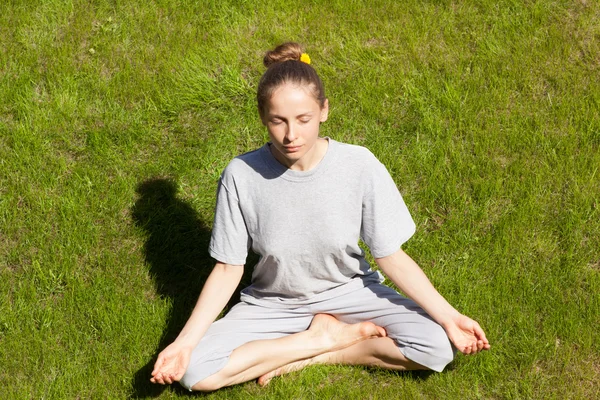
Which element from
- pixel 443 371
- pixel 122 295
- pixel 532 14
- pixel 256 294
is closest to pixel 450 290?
pixel 443 371

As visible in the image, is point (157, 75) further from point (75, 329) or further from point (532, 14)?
point (532, 14)

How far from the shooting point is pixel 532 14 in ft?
19.3

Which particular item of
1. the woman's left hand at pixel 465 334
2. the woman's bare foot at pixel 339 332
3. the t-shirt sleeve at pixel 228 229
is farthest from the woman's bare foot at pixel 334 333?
the t-shirt sleeve at pixel 228 229

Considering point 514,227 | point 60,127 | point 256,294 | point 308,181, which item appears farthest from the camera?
point 60,127

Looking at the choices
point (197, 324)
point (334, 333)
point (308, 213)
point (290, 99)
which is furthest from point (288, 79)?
point (334, 333)

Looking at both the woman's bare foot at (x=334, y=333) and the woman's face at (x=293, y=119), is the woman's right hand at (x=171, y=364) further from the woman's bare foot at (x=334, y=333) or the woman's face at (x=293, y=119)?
the woman's face at (x=293, y=119)

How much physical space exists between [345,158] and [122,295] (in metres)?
1.57

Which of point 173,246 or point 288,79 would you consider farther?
point 173,246

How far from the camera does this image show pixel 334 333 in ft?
14.8

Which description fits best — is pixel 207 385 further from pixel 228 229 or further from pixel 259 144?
pixel 259 144

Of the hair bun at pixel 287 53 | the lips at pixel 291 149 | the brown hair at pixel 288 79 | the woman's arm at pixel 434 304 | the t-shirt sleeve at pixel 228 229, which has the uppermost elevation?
the hair bun at pixel 287 53

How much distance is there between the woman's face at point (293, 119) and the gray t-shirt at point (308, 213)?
0.69 feet

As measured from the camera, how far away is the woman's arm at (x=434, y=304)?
4164 mm

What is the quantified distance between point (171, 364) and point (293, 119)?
51.8 inches
